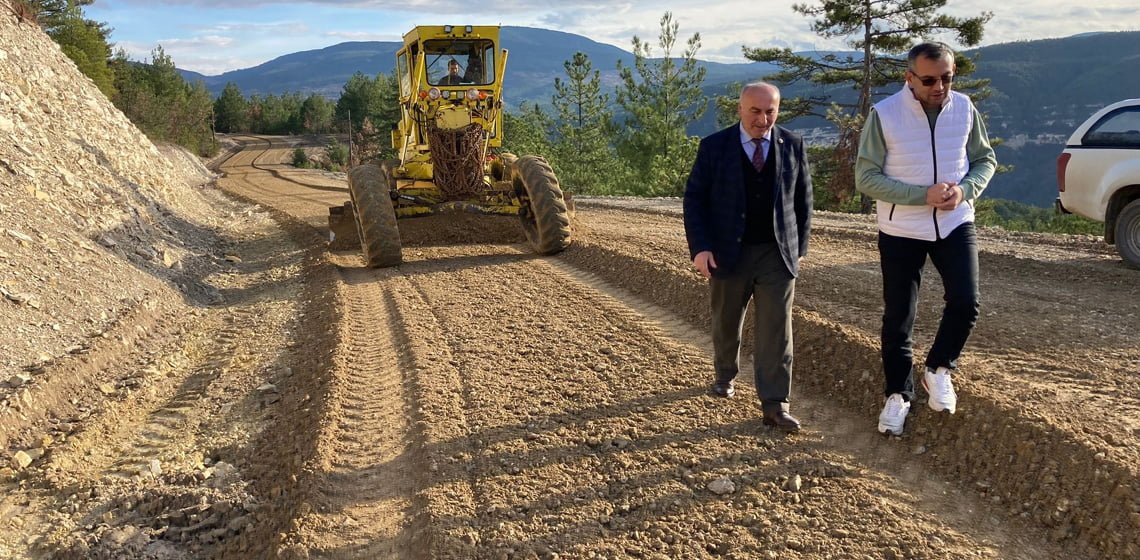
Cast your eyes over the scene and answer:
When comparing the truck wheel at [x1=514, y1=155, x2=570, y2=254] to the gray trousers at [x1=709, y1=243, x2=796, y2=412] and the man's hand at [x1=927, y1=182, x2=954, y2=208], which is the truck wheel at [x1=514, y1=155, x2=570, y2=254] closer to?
the gray trousers at [x1=709, y1=243, x2=796, y2=412]

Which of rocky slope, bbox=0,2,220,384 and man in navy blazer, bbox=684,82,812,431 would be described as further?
rocky slope, bbox=0,2,220,384

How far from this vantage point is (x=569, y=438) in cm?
435

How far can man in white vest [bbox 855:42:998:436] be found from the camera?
3795mm

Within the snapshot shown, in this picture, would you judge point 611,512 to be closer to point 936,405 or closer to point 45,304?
point 936,405

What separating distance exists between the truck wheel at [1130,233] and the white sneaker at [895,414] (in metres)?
5.82

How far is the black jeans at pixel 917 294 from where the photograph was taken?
12.8 ft

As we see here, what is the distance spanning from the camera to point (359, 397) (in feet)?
16.9

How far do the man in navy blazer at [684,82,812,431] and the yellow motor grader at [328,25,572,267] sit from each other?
17.8 feet

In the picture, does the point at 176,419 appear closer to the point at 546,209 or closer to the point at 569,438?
the point at 569,438

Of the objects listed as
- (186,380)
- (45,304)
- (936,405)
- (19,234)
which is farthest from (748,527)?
(19,234)

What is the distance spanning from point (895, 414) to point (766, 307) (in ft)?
2.93

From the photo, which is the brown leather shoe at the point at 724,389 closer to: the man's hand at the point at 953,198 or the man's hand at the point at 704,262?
the man's hand at the point at 704,262

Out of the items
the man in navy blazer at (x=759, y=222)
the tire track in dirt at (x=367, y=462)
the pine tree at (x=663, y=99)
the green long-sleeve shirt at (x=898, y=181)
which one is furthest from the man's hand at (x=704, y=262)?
the pine tree at (x=663, y=99)

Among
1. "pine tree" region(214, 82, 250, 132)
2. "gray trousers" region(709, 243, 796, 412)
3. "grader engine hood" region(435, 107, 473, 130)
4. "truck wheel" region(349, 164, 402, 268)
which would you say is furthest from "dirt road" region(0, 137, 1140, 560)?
"pine tree" region(214, 82, 250, 132)
